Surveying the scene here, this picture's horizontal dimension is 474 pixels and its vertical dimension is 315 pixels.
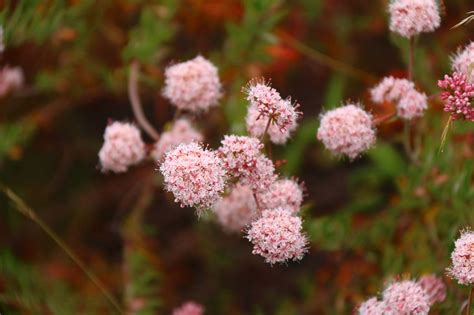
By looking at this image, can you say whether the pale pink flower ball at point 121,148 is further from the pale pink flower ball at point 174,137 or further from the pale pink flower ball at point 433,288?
the pale pink flower ball at point 433,288

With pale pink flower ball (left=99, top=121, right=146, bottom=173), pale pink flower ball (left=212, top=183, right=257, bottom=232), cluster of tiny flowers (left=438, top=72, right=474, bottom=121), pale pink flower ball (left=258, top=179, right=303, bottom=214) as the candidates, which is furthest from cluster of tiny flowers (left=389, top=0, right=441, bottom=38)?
pale pink flower ball (left=99, top=121, right=146, bottom=173)

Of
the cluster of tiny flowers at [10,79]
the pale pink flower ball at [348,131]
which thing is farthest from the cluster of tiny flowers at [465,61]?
the cluster of tiny flowers at [10,79]

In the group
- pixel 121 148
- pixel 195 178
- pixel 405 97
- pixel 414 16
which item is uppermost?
pixel 414 16

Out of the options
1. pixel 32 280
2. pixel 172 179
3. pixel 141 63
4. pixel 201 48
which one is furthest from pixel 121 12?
pixel 172 179

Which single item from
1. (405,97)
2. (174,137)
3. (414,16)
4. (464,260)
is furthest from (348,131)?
(174,137)

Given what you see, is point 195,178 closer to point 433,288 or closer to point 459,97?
point 459,97

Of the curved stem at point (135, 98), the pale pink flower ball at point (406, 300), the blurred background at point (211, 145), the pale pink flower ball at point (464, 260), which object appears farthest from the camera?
the blurred background at point (211, 145)
